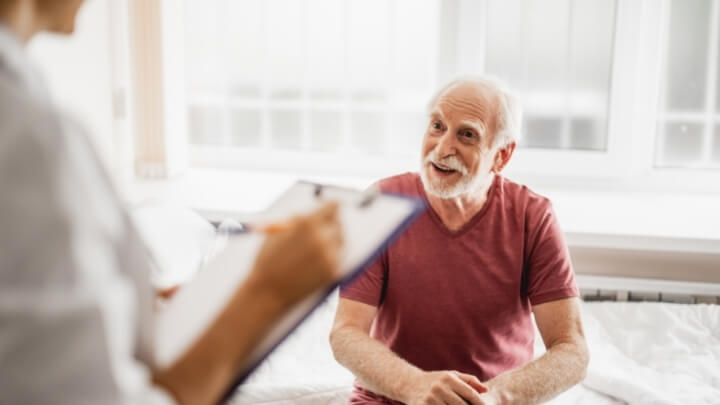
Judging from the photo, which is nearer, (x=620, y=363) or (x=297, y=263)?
(x=297, y=263)

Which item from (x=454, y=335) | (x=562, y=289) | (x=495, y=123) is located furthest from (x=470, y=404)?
(x=495, y=123)

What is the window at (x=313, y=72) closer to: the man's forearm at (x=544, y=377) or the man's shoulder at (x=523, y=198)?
the man's shoulder at (x=523, y=198)

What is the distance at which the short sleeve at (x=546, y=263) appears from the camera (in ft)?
5.03

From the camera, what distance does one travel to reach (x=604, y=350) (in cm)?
191

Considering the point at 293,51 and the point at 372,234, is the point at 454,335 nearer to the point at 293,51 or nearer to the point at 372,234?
the point at 372,234

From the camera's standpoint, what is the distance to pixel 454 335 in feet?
5.12

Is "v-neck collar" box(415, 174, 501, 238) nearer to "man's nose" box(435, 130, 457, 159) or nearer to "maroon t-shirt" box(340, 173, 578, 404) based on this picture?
"maroon t-shirt" box(340, 173, 578, 404)

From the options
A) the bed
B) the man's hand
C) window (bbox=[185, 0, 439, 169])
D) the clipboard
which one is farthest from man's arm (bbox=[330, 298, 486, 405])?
window (bbox=[185, 0, 439, 169])

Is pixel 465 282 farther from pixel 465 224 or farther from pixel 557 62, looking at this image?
pixel 557 62

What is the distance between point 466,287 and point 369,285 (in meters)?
0.21

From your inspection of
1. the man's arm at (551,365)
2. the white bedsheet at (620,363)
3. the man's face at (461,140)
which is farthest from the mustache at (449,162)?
the white bedsheet at (620,363)

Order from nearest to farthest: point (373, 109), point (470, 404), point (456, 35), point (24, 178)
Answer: point (24, 178), point (470, 404), point (456, 35), point (373, 109)

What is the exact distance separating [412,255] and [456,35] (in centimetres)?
122

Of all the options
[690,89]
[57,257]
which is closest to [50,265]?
[57,257]
